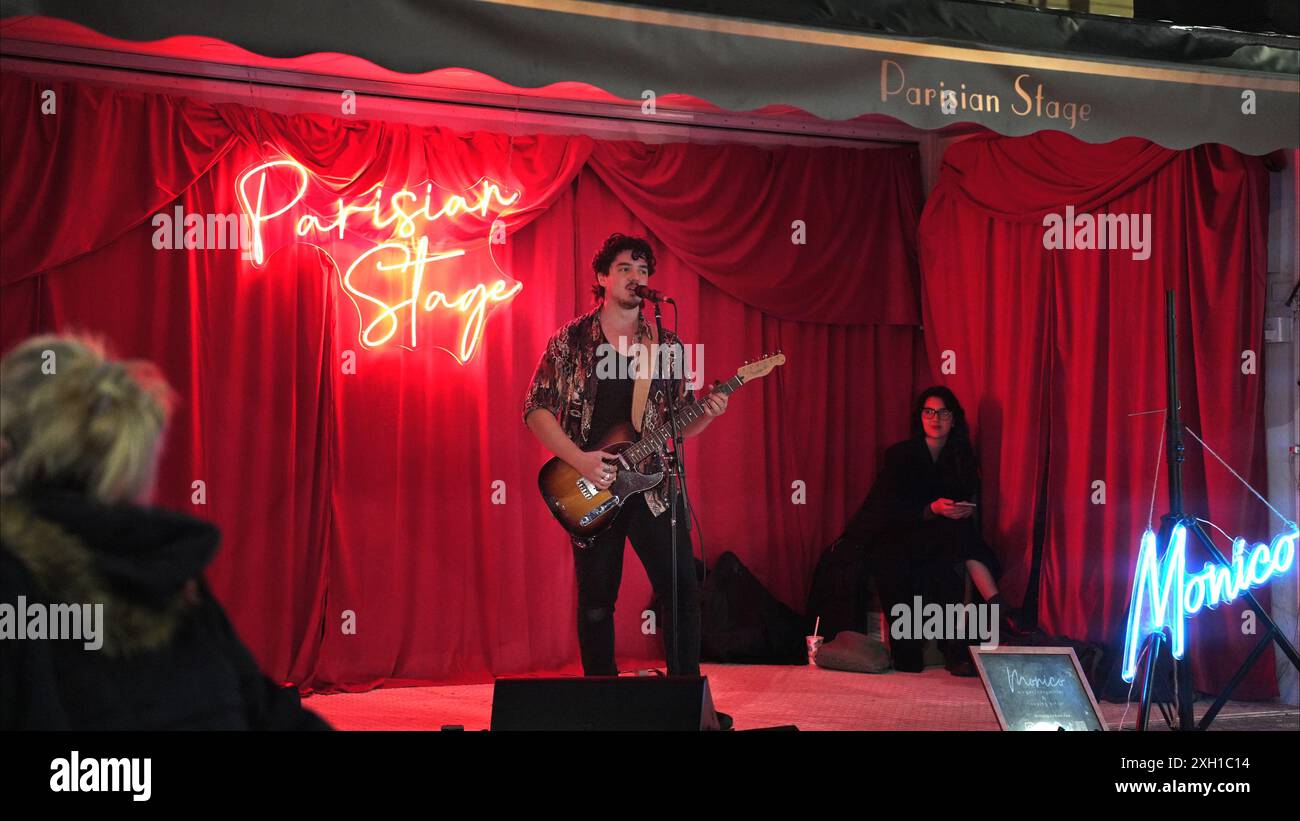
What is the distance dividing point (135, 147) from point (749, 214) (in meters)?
2.91

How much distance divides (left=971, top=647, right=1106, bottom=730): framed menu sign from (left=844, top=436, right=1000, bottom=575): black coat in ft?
7.44

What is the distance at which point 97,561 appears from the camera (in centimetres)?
147

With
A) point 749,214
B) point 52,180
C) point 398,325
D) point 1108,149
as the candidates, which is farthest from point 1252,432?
point 52,180

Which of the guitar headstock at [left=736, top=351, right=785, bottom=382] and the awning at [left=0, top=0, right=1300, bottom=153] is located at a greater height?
the awning at [left=0, top=0, right=1300, bottom=153]

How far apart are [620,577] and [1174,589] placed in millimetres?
1830

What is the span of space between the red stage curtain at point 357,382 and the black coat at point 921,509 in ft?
1.63

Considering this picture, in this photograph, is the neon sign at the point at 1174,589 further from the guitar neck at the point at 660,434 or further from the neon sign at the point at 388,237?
the neon sign at the point at 388,237

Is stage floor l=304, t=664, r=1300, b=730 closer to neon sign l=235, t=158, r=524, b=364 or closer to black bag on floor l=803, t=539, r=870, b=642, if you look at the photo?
black bag on floor l=803, t=539, r=870, b=642

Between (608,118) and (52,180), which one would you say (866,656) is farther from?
(52,180)

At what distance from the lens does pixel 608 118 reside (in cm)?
584

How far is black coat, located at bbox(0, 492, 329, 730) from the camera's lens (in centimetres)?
144

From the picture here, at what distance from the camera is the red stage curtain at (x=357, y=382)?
4.84 m

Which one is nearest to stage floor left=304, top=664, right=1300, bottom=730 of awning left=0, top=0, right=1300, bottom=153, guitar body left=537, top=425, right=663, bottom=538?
guitar body left=537, top=425, right=663, bottom=538

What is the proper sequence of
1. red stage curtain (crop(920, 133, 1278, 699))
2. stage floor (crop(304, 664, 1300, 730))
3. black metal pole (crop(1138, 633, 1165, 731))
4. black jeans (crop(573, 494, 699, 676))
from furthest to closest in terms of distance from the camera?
1. red stage curtain (crop(920, 133, 1278, 699))
2. stage floor (crop(304, 664, 1300, 730))
3. black jeans (crop(573, 494, 699, 676))
4. black metal pole (crop(1138, 633, 1165, 731))
